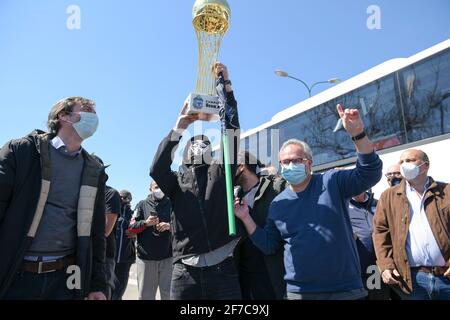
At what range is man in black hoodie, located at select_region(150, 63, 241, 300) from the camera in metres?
2.68

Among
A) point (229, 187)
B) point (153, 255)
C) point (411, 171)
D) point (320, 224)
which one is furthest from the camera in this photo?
point (153, 255)

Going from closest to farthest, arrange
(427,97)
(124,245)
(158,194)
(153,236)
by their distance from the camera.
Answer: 1. (153,236)
2. (158,194)
3. (124,245)
4. (427,97)

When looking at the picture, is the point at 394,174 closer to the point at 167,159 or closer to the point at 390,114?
the point at 167,159

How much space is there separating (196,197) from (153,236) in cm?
308

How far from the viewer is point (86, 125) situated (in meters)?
2.79

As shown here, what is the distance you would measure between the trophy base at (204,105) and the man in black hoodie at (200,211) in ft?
0.28

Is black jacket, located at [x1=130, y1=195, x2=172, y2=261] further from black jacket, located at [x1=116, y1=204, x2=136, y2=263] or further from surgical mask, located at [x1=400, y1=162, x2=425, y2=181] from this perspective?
surgical mask, located at [x1=400, y1=162, x2=425, y2=181]

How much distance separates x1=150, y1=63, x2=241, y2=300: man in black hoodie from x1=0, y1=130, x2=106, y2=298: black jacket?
56 cm

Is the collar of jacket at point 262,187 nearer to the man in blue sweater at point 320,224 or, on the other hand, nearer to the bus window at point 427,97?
the man in blue sweater at point 320,224

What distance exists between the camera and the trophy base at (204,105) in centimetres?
300

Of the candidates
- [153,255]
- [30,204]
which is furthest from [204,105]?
[153,255]
